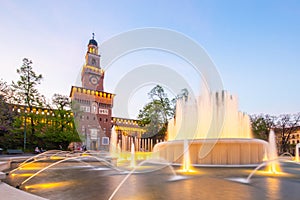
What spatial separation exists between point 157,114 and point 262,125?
745 inches

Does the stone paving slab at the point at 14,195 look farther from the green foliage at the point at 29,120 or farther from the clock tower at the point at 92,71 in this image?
the clock tower at the point at 92,71

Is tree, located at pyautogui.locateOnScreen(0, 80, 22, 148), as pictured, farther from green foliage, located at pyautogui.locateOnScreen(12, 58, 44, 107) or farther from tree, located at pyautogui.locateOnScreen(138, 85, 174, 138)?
tree, located at pyautogui.locateOnScreen(138, 85, 174, 138)

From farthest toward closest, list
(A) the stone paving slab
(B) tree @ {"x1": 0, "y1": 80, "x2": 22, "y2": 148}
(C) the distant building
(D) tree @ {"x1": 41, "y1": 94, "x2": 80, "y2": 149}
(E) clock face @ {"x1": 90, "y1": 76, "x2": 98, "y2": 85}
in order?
(E) clock face @ {"x1": 90, "y1": 76, "x2": 98, "y2": 85} < (C) the distant building < (D) tree @ {"x1": 41, "y1": 94, "x2": 80, "y2": 149} < (B) tree @ {"x1": 0, "y1": 80, "x2": 22, "y2": 148} < (A) the stone paving slab

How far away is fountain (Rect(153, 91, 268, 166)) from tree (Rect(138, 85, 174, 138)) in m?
16.2

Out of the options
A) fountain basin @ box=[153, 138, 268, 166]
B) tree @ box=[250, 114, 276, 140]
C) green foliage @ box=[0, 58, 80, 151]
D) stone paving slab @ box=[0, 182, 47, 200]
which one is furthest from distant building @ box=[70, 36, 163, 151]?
stone paving slab @ box=[0, 182, 47, 200]

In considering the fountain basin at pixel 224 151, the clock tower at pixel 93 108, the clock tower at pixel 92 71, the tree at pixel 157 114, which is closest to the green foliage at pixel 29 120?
the tree at pixel 157 114

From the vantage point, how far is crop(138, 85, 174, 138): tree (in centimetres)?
3709

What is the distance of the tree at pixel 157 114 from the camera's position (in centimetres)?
3709

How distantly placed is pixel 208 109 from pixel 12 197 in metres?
14.4

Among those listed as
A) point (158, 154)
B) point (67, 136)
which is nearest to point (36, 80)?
point (67, 136)

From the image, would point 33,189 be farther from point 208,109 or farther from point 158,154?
point 208,109

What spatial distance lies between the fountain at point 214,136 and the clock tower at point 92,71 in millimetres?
67723

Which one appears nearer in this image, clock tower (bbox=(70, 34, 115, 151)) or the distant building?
the distant building

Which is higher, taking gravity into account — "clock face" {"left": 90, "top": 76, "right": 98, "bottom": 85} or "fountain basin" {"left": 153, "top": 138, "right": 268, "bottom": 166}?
"clock face" {"left": 90, "top": 76, "right": 98, "bottom": 85}
